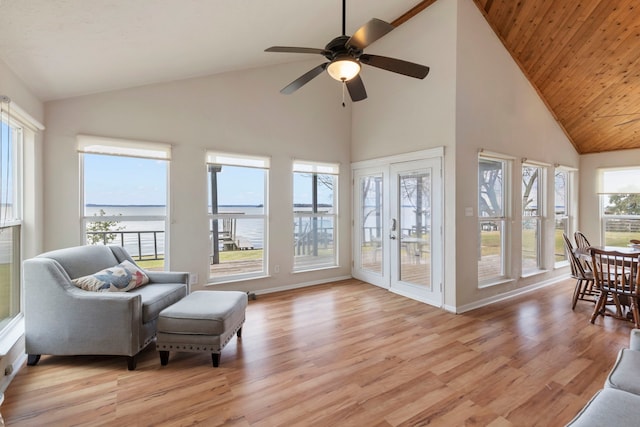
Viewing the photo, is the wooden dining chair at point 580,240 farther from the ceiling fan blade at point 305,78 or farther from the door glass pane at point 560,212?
the ceiling fan blade at point 305,78

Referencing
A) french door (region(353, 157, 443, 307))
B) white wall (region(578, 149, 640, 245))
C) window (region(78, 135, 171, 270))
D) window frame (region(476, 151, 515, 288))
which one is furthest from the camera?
white wall (region(578, 149, 640, 245))

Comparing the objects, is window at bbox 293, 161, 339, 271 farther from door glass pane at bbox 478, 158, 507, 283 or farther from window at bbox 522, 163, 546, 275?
window at bbox 522, 163, 546, 275

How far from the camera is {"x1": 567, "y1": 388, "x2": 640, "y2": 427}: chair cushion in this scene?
113 cm

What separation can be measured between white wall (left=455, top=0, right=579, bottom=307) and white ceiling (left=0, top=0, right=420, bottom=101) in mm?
1089

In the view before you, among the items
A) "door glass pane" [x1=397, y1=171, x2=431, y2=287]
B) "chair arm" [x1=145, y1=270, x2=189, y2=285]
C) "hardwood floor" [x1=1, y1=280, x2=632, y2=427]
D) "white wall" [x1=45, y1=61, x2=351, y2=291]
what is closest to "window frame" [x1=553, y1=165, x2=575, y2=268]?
"hardwood floor" [x1=1, y1=280, x2=632, y2=427]

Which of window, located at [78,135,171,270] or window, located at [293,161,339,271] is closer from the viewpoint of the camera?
window, located at [78,135,171,270]

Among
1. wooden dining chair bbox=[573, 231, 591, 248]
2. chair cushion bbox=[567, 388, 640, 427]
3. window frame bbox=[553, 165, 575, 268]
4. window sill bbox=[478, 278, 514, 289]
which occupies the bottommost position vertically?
window sill bbox=[478, 278, 514, 289]

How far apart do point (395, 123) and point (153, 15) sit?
3.37 metres

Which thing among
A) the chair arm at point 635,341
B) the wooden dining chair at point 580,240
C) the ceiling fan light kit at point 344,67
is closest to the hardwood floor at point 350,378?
the chair arm at point 635,341

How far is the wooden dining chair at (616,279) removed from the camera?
125 inches

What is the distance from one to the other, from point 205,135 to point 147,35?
166 centimetres

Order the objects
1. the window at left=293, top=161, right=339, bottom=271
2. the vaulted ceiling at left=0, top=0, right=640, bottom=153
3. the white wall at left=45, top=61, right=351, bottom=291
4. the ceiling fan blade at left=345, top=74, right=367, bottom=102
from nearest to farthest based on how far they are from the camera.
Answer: the vaulted ceiling at left=0, top=0, right=640, bottom=153 < the ceiling fan blade at left=345, top=74, right=367, bottom=102 < the white wall at left=45, top=61, right=351, bottom=291 < the window at left=293, top=161, right=339, bottom=271

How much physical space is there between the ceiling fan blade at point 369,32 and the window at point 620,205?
6.60 metres

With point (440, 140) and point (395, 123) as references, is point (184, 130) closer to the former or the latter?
point (395, 123)
